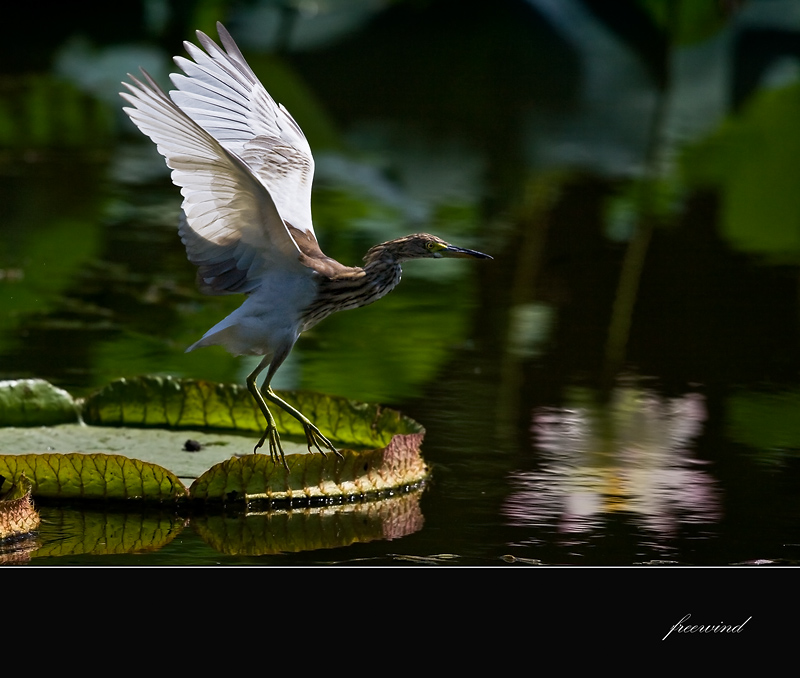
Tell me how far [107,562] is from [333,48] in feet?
35.0

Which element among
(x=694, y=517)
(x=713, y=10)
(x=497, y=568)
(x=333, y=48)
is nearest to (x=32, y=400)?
(x=497, y=568)

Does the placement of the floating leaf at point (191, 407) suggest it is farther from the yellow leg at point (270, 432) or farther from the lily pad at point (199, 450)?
the yellow leg at point (270, 432)

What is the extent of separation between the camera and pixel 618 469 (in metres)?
4.66

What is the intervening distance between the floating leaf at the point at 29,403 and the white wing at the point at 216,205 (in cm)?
80

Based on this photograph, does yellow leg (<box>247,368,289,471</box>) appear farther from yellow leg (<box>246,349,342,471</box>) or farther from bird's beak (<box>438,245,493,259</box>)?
bird's beak (<box>438,245,493,259</box>)

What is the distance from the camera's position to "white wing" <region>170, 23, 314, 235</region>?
4695 mm

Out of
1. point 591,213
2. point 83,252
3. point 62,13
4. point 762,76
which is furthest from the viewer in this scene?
point 62,13

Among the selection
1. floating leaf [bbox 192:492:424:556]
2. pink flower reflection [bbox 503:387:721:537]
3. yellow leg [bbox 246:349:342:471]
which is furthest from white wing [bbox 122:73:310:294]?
pink flower reflection [bbox 503:387:721:537]

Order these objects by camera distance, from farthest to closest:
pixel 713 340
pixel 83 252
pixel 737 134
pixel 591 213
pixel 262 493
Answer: pixel 737 134, pixel 591 213, pixel 83 252, pixel 713 340, pixel 262 493

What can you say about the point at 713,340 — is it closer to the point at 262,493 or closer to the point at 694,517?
the point at 694,517

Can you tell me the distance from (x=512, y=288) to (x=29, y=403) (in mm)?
3082

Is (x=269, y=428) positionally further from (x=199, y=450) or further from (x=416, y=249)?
(x=416, y=249)

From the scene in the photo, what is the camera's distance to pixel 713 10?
14094 millimetres

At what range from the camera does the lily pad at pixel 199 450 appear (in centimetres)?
411
